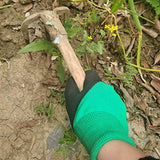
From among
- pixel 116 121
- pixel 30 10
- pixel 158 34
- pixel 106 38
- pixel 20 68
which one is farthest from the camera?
pixel 158 34

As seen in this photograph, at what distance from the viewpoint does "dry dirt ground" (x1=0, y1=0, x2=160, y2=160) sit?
A: 1.45 m

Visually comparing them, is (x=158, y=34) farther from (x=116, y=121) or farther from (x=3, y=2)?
(x=3, y=2)

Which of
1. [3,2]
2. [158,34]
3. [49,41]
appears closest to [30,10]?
[3,2]

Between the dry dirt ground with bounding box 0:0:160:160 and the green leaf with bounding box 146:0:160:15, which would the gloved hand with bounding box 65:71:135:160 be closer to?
the dry dirt ground with bounding box 0:0:160:160

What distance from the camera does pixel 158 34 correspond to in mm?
1972

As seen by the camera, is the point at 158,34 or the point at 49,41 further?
the point at 158,34

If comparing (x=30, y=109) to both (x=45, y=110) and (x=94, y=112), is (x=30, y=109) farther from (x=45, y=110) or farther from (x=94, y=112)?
(x=94, y=112)

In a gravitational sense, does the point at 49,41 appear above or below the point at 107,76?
above

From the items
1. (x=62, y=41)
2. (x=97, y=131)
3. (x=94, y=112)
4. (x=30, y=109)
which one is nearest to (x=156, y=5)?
(x=62, y=41)

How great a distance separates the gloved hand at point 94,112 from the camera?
1325 mm

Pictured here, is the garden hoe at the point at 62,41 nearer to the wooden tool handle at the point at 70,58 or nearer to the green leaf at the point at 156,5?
the wooden tool handle at the point at 70,58

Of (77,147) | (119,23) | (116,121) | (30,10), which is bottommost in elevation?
(77,147)

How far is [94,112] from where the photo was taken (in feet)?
4.77

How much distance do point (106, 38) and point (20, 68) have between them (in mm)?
876
